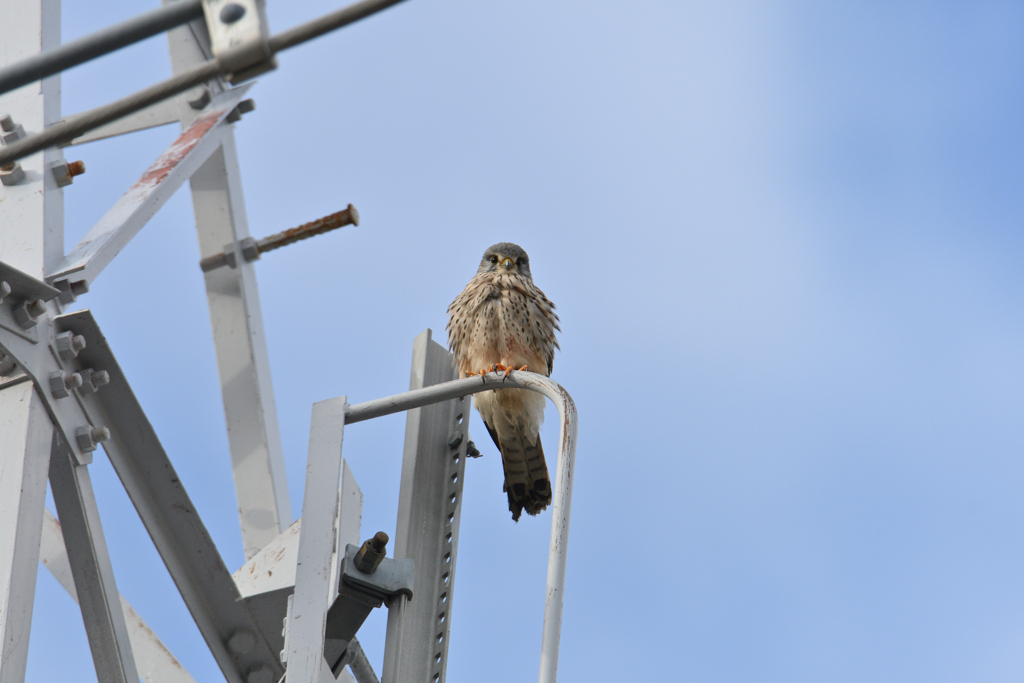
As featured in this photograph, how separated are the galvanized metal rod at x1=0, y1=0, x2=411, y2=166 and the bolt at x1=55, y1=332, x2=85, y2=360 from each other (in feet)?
3.67

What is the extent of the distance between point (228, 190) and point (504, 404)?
136 cm

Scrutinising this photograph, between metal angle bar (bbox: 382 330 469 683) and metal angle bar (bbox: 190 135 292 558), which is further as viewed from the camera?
metal angle bar (bbox: 190 135 292 558)

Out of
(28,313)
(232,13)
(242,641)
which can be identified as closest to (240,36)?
(232,13)

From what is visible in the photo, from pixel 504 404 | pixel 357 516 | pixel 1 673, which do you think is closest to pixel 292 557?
pixel 357 516

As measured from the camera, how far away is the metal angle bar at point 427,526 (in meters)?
2.28

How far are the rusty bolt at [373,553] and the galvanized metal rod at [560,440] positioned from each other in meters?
0.28

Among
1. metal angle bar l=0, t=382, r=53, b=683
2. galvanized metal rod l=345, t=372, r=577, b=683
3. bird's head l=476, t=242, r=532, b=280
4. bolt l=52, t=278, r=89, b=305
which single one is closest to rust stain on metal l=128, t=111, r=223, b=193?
bolt l=52, t=278, r=89, b=305

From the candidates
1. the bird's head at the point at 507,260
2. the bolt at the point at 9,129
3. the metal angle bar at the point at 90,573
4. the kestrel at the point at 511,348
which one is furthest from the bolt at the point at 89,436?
the bird's head at the point at 507,260

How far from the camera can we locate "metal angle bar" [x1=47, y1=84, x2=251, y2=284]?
2445mm

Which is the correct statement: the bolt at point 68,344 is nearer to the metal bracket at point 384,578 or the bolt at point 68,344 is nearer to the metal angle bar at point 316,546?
the metal angle bar at point 316,546

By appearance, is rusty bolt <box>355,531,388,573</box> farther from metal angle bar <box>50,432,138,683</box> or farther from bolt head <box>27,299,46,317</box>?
bolt head <box>27,299,46,317</box>

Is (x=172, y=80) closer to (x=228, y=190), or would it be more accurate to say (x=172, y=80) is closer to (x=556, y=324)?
(x=228, y=190)

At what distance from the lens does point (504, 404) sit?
4.12 m

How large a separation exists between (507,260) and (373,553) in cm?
257
